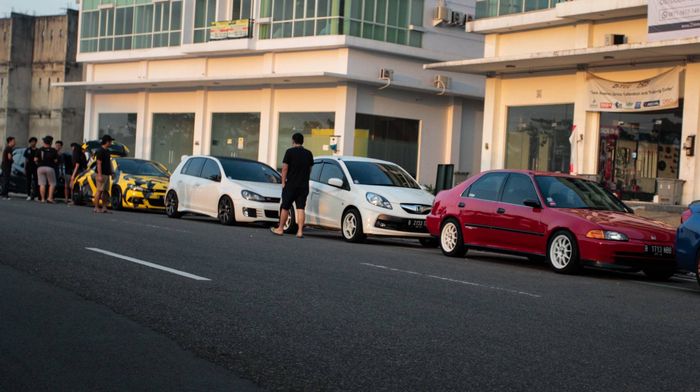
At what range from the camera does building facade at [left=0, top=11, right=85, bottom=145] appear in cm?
6744

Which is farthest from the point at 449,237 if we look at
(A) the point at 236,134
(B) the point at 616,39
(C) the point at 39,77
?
(C) the point at 39,77

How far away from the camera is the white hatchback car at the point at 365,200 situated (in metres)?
18.8

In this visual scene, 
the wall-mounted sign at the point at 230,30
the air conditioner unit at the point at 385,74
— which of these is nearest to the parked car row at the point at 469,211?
the air conditioner unit at the point at 385,74

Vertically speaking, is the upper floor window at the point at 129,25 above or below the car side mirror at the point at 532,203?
above

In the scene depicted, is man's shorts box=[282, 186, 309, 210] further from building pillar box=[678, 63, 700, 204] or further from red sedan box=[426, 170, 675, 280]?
building pillar box=[678, 63, 700, 204]

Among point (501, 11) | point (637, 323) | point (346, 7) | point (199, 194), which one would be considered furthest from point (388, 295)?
point (346, 7)

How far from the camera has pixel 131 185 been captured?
88.4 ft

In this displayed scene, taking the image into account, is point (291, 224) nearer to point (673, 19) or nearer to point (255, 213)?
point (255, 213)

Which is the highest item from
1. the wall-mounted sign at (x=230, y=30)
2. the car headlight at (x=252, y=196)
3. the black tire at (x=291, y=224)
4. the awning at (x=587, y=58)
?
the wall-mounted sign at (x=230, y=30)

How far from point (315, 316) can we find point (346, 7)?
34.6 m

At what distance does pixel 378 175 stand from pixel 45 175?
12920 mm

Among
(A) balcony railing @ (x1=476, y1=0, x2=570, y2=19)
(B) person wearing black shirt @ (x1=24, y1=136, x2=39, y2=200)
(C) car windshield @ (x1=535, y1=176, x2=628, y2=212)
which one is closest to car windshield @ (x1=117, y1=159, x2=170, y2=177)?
(B) person wearing black shirt @ (x1=24, y1=136, x2=39, y2=200)

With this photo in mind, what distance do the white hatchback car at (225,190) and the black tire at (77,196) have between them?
4.92 metres

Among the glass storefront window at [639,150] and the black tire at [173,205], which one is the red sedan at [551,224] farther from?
the glass storefront window at [639,150]
